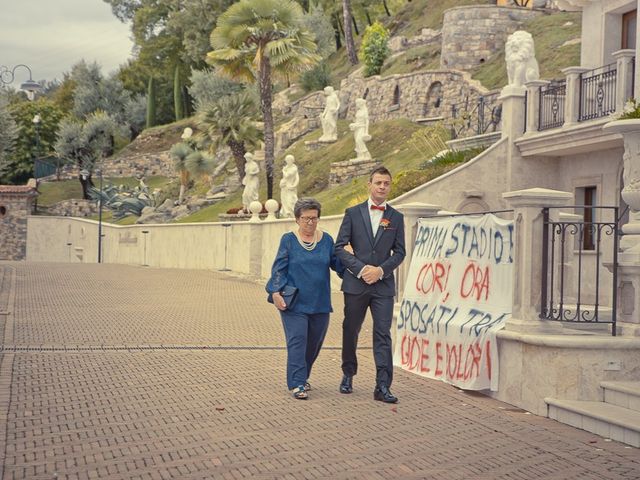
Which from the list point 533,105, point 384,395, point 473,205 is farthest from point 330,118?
point 384,395

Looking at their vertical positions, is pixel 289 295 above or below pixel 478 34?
below

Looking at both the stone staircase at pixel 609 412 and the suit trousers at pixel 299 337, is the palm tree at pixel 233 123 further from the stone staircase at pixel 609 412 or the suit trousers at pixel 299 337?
the stone staircase at pixel 609 412

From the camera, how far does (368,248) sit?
27.1 feet

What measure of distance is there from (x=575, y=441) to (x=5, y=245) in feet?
179

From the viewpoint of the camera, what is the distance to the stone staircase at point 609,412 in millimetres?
6719

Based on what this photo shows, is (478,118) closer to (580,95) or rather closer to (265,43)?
(580,95)

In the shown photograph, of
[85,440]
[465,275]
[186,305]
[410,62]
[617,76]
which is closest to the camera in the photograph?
[85,440]

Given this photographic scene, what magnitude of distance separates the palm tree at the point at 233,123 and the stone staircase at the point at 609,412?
3767 centimetres

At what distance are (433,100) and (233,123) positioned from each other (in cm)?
999

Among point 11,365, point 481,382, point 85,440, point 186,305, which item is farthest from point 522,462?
point 186,305

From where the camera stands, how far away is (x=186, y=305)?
701 inches

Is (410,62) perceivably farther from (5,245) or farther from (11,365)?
(11,365)

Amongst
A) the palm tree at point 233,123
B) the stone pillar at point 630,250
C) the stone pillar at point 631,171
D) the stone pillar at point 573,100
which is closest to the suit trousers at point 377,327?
the stone pillar at point 630,250

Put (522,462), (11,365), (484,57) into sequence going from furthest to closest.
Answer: (484,57) < (11,365) < (522,462)
